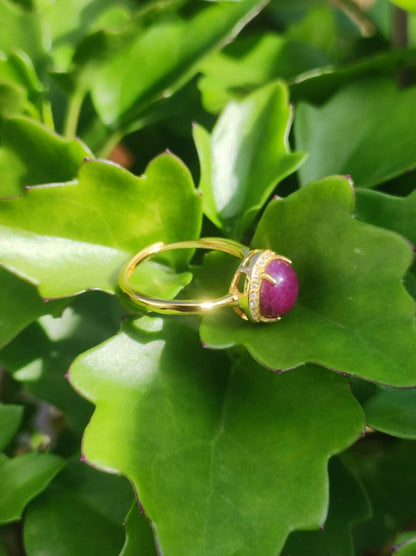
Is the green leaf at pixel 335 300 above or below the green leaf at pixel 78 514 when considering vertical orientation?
above

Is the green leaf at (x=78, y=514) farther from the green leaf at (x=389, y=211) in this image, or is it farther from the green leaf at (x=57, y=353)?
the green leaf at (x=389, y=211)

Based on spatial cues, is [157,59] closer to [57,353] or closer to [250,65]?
[250,65]

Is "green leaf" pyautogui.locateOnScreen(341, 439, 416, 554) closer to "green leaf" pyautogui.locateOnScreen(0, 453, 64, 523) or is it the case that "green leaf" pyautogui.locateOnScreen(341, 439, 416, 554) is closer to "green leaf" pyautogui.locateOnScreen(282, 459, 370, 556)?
"green leaf" pyautogui.locateOnScreen(282, 459, 370, 556)

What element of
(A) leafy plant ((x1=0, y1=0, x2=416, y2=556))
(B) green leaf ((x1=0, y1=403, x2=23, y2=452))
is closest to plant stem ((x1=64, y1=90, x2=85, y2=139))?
(A) leafy plant ((x1=0, y1=0, x2=416, y2=556))

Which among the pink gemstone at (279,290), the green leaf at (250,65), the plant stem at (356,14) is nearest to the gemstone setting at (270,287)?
the pink gemstone at (279,290)

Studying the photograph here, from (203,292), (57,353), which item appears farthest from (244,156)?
(57,353)

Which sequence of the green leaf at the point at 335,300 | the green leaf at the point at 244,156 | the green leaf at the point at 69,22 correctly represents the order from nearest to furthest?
the green leaf at the point at 335,300, the green leaf at the point at 244,156, the green leaf at the point at 69,22
